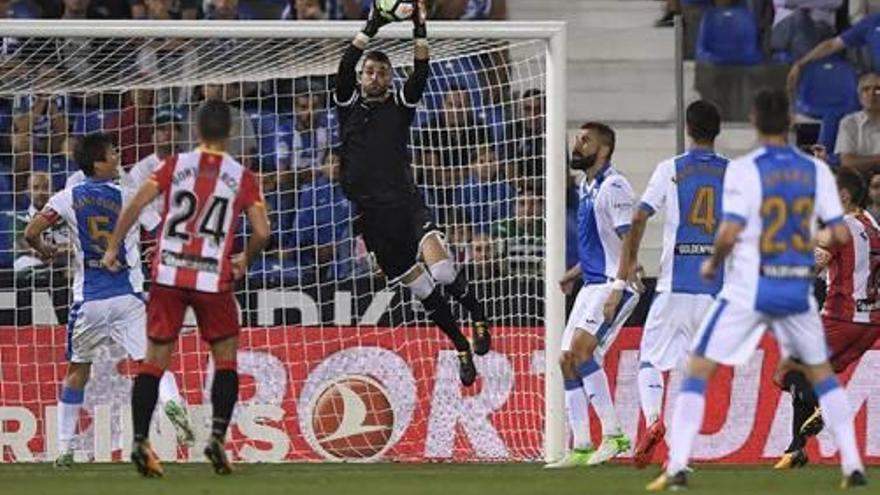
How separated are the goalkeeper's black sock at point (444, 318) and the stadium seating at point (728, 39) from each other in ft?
21.3

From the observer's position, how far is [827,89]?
20.4 metres

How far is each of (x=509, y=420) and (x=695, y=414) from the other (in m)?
5.48

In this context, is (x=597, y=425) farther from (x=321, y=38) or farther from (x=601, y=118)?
(x=601, y=118)

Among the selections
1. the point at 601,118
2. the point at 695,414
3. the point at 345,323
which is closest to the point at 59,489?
the point at 695,414

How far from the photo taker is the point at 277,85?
17000 mm

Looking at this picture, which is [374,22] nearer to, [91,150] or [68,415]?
[91,150]

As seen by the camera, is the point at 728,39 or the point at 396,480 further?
the point at 728,39

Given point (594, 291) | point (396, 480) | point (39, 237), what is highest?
point (39, 237)

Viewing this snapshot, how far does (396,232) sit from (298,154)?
2.34 metres

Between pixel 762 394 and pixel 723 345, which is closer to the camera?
pixel 723 345

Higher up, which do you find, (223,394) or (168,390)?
(223,394)

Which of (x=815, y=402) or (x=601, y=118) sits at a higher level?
(x=601, y=118)

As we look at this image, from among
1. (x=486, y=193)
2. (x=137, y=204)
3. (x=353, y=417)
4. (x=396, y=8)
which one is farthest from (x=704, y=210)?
(x=353, y=417)

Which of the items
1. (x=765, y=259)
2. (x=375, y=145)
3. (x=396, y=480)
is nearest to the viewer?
(x=765, y=259)
